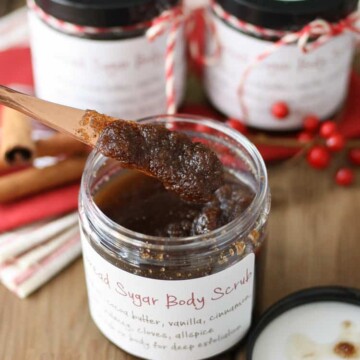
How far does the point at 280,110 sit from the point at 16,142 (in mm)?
370

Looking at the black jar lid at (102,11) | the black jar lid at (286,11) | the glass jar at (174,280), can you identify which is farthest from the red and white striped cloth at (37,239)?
the black jar lid at (286,11)

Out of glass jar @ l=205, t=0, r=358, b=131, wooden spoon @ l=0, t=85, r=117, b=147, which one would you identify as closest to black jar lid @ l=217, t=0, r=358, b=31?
glass jar @ l=205, t=0, r=358, b=131

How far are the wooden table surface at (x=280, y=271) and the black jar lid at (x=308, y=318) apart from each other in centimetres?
5

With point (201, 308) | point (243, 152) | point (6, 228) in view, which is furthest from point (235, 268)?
point (6, 228)

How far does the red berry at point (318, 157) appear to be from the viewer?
1067 mm

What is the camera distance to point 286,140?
3.59 ft

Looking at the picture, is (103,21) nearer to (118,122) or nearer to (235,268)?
(118,122)

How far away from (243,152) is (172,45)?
0.82 ft

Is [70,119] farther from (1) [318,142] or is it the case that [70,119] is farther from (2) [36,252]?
(1) [318,142]

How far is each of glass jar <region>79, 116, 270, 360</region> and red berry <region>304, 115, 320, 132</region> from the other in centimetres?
26

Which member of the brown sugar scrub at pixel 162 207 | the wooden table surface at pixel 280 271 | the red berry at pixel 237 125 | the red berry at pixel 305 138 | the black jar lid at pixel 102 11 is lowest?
the wooden table surface at pixel 280 271

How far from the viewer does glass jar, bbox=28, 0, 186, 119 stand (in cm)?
98

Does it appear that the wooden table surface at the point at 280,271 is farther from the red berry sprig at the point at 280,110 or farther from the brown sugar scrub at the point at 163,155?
the brown sugar scrub at the point at 163,155

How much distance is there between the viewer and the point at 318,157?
3.50ft
